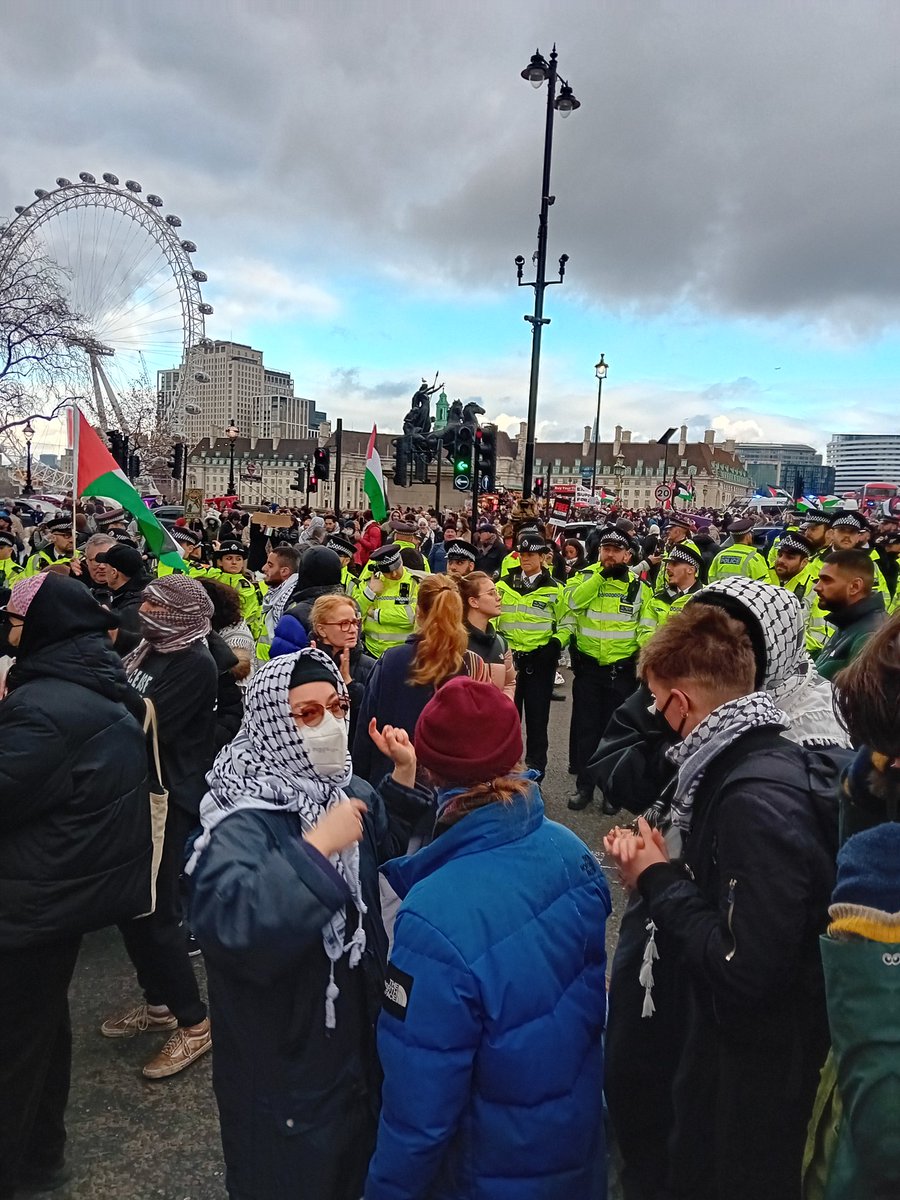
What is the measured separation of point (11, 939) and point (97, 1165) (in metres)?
0.98

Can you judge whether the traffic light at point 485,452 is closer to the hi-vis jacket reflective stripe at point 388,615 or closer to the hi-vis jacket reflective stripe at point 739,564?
the hi-vis jacket reflective stripe at point 739,564

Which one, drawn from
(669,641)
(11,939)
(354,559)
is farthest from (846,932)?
(354,559)

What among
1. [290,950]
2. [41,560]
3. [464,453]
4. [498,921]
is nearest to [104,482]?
[41,560]

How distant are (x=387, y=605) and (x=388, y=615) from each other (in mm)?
81

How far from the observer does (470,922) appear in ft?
5.03

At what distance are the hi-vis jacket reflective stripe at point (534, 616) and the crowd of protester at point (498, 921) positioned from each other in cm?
399

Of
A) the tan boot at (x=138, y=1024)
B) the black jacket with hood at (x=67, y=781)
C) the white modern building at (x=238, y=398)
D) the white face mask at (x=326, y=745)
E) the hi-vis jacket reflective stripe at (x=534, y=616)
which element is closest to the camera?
the white face mask at (x=326, y=745)

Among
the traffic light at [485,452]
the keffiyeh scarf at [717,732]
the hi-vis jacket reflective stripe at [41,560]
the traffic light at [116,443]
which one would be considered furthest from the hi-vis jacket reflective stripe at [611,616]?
the traffic light at [116,443]

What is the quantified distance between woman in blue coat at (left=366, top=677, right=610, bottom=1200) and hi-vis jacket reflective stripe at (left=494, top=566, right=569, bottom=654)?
5.03 m

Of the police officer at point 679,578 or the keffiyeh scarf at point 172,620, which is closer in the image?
the keffiyeh scarf at point 172,620

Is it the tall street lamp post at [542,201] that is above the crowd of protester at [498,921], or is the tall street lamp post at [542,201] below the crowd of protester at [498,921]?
above

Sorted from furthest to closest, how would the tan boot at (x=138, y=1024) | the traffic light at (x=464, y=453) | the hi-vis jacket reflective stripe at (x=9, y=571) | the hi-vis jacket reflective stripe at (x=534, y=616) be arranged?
1. the traffic light at (x=464, y=453)
2. the hi-vis jacket reflective stripe at (x=9, y=571)
3. the hi-vis jacket reflective stripe at (x=534, y=616)
4. the tan boot at (x=138, y=1024)

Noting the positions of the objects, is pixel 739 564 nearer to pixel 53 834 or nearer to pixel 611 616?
pixel 611 616

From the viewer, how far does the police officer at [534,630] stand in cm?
677
